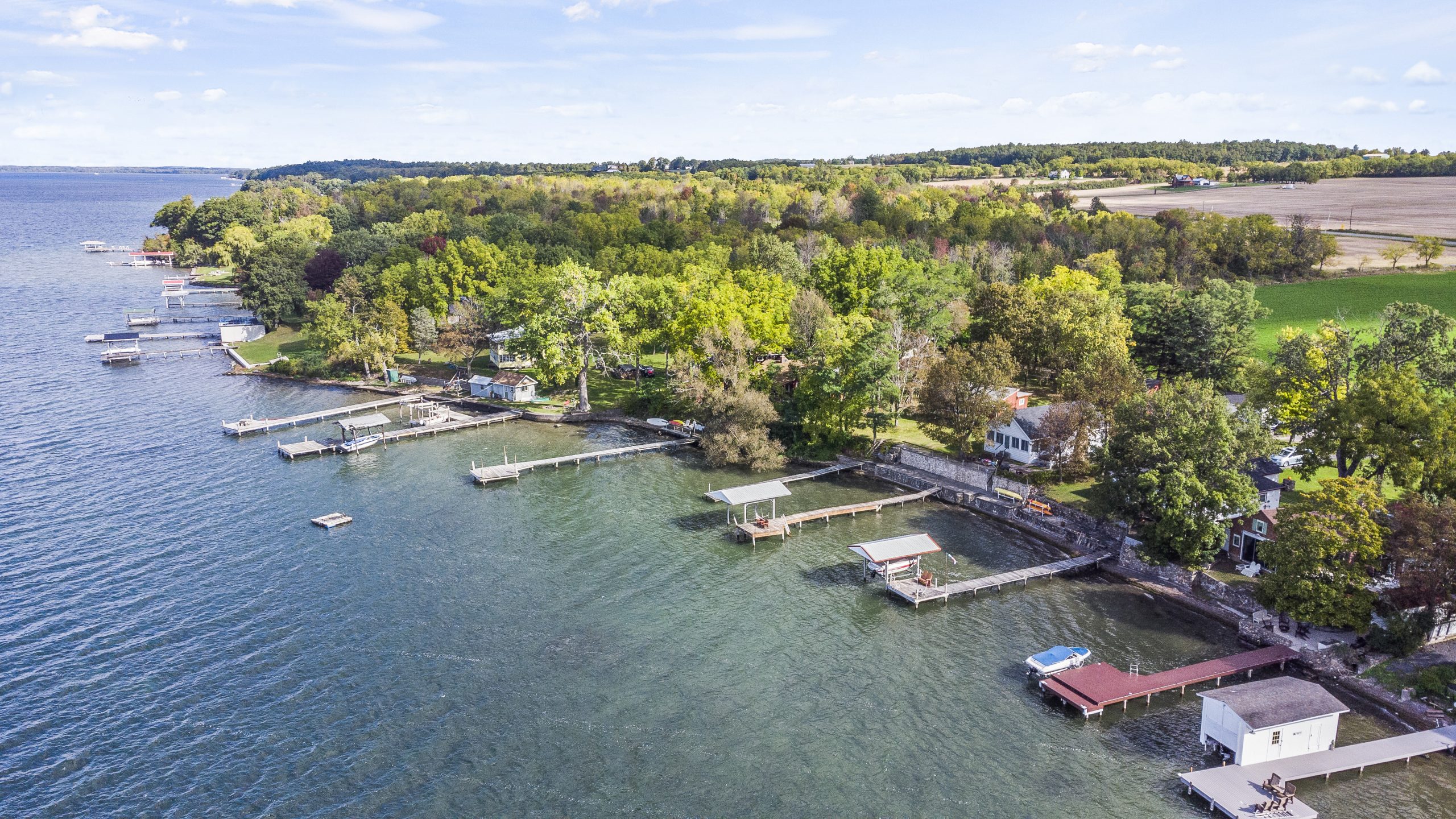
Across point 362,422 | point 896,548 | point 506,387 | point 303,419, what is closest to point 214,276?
point 303,419

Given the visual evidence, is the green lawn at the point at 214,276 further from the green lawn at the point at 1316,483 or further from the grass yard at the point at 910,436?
the green lawn at the point at 1316,483

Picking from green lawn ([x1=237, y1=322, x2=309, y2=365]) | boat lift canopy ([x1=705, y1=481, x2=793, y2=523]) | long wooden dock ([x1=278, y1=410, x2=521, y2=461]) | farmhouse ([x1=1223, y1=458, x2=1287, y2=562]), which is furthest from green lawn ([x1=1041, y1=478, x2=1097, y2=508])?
green lawn ([x1=237, y1=322, x2=309, y2=365])

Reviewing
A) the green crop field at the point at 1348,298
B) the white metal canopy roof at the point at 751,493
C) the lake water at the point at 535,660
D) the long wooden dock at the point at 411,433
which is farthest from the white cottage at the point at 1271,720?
the long wooden dock at the point at 411,433

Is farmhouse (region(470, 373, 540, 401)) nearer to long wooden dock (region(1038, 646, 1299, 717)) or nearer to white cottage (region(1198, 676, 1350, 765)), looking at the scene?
long wooden dock (region(1038, 646, 1299, 717))

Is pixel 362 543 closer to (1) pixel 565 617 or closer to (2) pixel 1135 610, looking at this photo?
(1) pixel 565 617

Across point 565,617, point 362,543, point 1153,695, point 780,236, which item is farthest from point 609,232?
point 1153,695
